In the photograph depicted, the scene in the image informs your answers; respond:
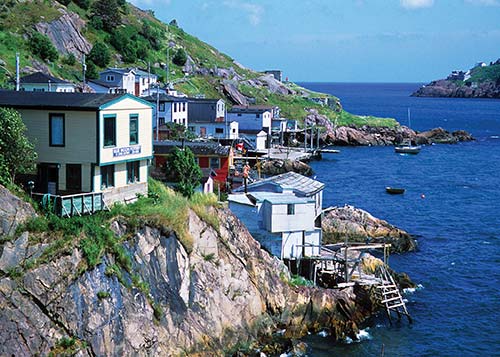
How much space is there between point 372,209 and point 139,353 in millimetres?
44841

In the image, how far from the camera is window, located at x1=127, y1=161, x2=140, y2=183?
1463 inches

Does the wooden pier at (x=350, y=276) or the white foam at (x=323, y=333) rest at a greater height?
the wooden pier at (x=350, y=276)

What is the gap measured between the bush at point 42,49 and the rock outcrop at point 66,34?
23.0 ft

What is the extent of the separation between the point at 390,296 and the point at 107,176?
17.5 meters

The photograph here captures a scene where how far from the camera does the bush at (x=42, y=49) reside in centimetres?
9706

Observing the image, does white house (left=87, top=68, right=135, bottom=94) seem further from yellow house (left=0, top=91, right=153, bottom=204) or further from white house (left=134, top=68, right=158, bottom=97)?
yellow house (left=0, top=91, right=153, bottom=204)

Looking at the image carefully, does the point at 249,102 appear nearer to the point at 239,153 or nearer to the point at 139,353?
the point at 239,153

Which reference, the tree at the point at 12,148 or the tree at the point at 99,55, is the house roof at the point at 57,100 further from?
the tree at the point at 99,55

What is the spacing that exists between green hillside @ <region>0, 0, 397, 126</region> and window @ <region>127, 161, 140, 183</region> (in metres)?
39.2

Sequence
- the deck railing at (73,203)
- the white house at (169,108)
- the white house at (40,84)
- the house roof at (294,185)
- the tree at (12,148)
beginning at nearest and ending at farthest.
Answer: the deck railing at (73,203)
the tree at (12,148)
the house roof at (294,185)
the white house at (40,84)
the white house at (169,108)

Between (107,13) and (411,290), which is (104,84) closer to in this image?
(107,13)

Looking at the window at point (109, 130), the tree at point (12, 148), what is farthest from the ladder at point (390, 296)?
the tree at point (12, 148)

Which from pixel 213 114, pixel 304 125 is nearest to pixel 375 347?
pixel 213 114

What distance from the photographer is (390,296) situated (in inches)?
1661
